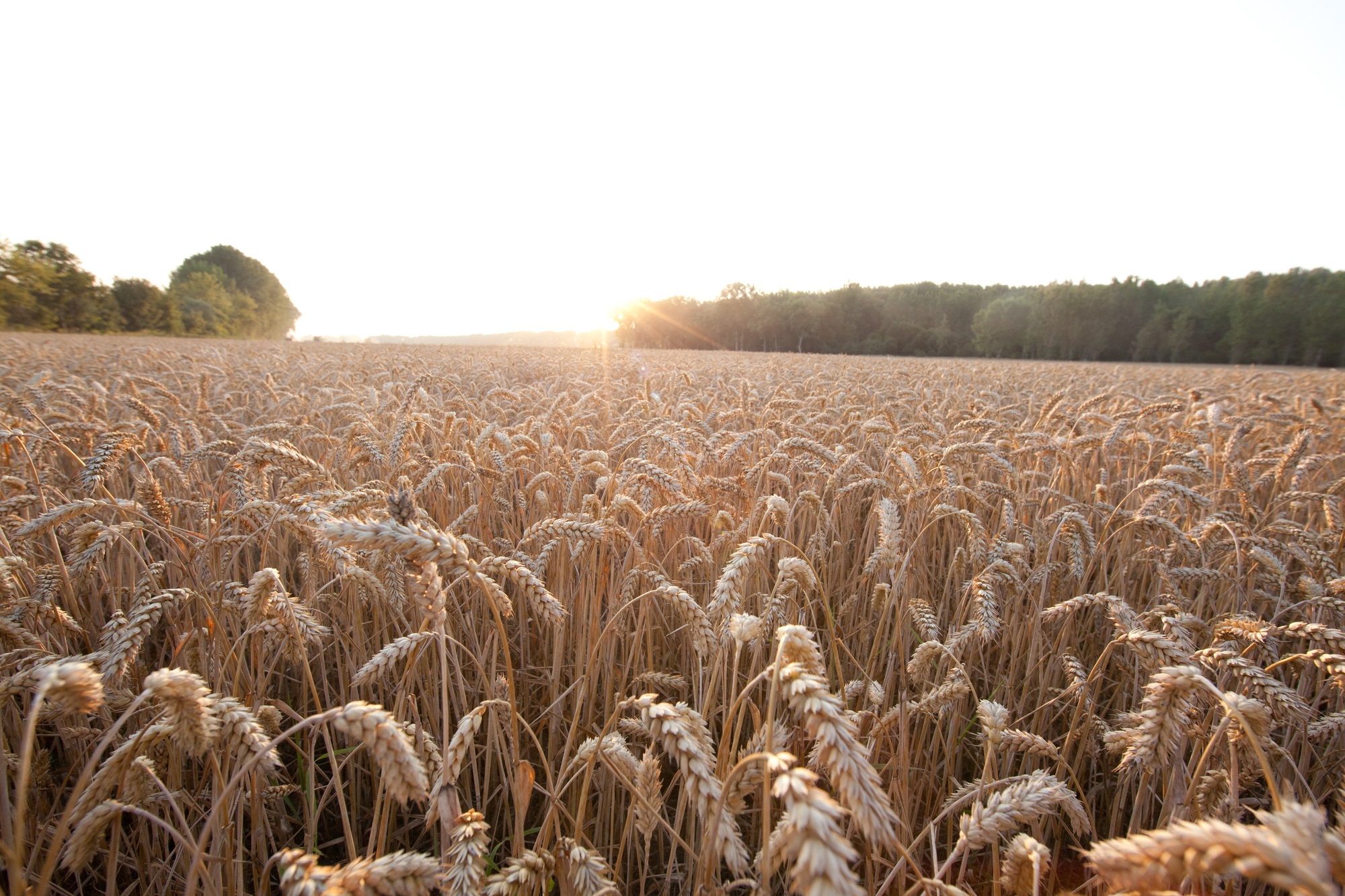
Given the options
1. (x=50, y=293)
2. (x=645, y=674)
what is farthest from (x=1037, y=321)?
(x=50, y=293)

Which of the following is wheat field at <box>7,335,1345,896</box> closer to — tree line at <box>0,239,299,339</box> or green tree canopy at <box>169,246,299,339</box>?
tree line at <box>0,239,299,339</box>

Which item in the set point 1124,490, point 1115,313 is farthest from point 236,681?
point 1115,313

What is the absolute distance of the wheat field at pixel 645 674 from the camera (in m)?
0.94

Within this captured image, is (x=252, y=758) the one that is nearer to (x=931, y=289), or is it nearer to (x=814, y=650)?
(x=814, y=650)

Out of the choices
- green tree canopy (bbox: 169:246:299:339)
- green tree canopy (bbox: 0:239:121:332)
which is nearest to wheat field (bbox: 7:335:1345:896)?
green tree canopy (bbox: 0:239:121:332)

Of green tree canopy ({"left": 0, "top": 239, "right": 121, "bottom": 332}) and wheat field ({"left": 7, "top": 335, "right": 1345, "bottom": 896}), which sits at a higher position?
green tree canopy ({"left": 0, "top": 239, "right": 121, "bottom": 332})

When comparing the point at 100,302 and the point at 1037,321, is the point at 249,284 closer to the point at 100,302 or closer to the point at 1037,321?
the point at 100,302

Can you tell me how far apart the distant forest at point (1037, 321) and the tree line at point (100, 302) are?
46.8 meters

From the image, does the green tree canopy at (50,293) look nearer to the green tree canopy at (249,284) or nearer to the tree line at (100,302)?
the tree line at (100,302)

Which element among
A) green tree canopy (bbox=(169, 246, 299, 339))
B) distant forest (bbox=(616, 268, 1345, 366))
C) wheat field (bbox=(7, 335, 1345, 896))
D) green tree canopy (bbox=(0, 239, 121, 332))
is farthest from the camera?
green tree canopy (bbox=(169, 246, 299, 339))

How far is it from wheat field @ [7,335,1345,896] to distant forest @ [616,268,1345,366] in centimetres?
6594

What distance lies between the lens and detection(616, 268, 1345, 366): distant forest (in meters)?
53.4

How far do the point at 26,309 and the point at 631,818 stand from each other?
6242 centimetres

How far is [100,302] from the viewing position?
48.5m
